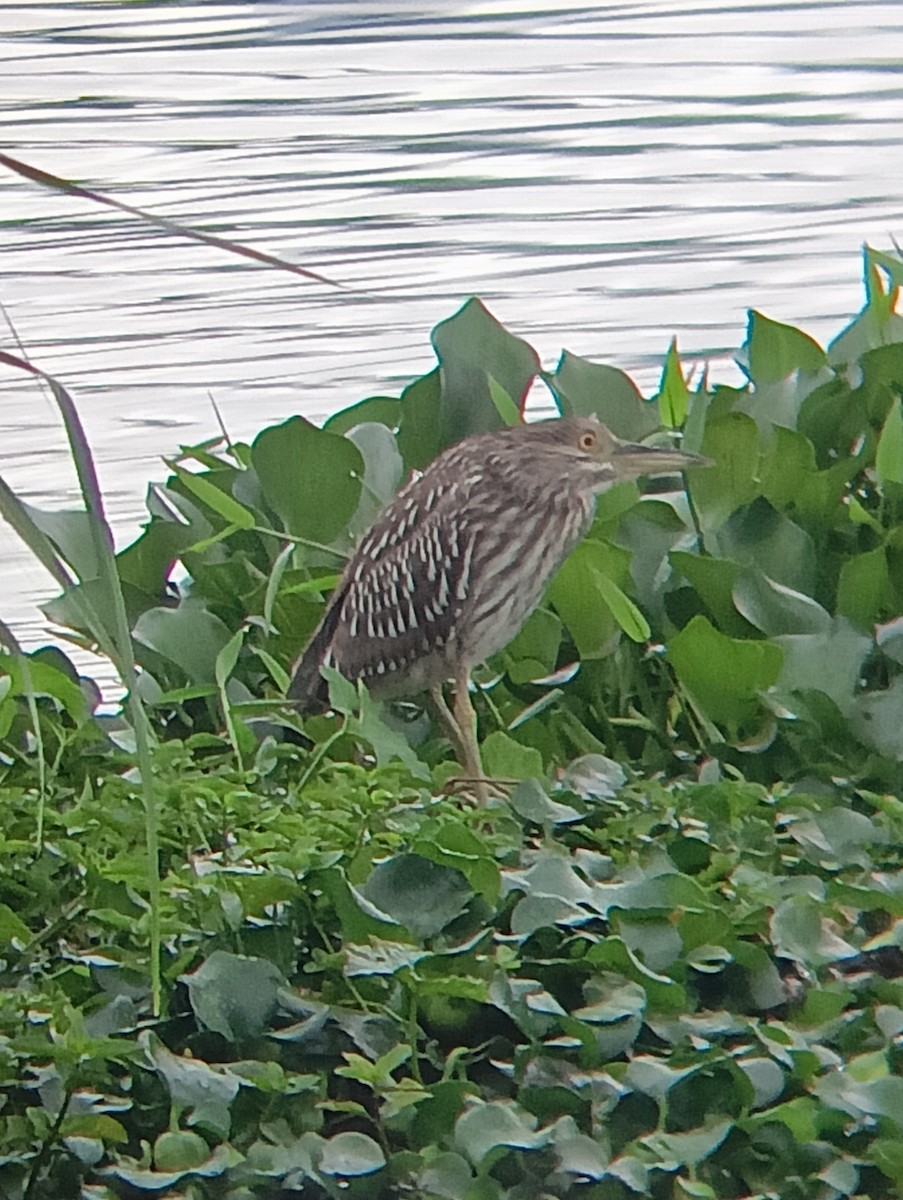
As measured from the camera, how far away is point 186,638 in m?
5.00

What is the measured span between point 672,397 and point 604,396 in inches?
6.7

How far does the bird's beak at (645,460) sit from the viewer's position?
4.80m

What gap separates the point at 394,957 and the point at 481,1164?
362 millimetres

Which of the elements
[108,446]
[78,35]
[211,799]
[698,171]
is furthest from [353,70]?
[211,799]

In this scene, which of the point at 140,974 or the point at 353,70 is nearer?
the point at 140,974

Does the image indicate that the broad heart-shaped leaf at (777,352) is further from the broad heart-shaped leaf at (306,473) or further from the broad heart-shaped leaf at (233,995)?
the broad heart-shaped leaf at (233,995)

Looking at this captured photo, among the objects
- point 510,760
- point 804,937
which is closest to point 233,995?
point 804,937

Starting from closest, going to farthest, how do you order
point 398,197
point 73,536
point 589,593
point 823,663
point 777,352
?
point 823,663
point 589,593
point 73,536
point 777,352
point 398,197

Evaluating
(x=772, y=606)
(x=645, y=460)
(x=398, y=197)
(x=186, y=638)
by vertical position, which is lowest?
(x=186, y=638)

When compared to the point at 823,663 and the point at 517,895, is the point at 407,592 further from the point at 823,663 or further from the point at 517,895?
the point at 517,895

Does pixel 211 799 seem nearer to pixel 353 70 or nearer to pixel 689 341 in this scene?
pixel 689 341

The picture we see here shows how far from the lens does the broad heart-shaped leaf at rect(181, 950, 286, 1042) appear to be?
315 centimetres

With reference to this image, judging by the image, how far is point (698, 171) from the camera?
10.7 m

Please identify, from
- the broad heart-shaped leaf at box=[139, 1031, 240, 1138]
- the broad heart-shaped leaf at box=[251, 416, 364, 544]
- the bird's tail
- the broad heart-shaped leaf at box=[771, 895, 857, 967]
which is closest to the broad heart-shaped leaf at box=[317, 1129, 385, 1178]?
the broad heart-shaped leaf at box=[139, 1031, 240, 1138]
